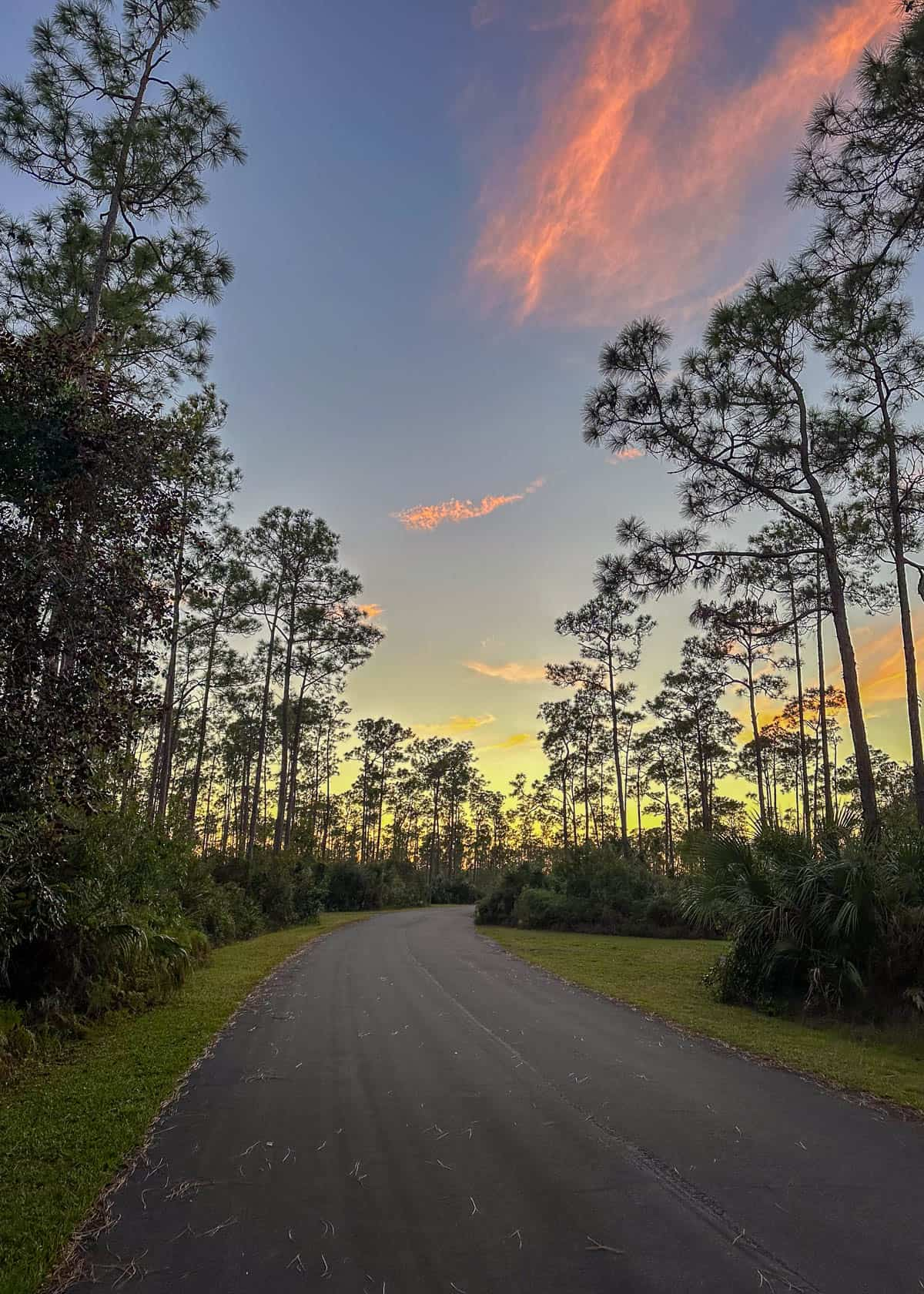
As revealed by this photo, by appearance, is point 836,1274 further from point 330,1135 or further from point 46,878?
point 46,878

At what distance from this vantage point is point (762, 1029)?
822 cm

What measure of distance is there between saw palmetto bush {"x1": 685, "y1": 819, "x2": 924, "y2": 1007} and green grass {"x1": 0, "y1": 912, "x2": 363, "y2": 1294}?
23.9 ft

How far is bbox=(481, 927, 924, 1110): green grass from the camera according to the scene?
247 inches

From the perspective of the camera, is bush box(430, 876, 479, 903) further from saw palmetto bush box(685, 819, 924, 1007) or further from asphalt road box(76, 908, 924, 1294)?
asphalt road box(76, 908, 924, 1294)

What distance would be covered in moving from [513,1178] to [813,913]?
6746 millimetres

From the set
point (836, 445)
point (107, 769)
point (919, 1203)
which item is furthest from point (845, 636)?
point (107, 769)

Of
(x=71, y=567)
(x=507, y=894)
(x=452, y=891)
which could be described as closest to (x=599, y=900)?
(x=507, y=894)

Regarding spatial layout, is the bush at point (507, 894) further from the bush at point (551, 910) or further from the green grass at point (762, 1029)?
the green grass at point (762, 1029)

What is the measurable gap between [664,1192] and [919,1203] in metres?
1.38

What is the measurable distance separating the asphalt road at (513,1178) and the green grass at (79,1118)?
260mm

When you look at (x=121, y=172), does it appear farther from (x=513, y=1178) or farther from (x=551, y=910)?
(x=551, y=910)

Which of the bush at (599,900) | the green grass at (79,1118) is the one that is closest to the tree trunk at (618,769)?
the bush at (599,900)

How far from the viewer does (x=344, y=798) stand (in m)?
70.1

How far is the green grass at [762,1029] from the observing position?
627cm
